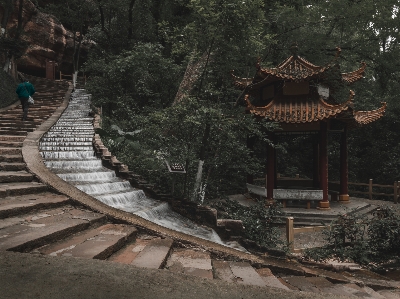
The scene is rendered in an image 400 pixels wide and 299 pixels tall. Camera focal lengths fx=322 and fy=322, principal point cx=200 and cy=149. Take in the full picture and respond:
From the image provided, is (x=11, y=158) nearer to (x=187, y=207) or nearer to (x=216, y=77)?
(x=187, y=207)

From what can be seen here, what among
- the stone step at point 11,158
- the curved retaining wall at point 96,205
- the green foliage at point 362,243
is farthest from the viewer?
the green foliage at point 362,243

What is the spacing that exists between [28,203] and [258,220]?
15.7 ft

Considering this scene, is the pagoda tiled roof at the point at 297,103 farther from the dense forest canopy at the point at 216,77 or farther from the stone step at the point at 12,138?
the stone step at the point at 12,138

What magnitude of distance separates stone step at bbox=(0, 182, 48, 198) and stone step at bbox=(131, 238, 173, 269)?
7.30ft

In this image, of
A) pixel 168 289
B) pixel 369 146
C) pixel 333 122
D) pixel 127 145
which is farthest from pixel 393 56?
pixel 168 289

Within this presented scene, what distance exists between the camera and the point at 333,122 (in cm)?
1248

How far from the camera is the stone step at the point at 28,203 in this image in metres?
3.77

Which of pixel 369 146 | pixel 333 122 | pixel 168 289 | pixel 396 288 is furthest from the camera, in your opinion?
pixel 369 146

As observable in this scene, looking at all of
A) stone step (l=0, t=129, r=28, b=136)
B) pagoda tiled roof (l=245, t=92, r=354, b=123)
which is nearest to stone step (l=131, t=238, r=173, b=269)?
stone step (l=0, t=129, r=28, b=136)

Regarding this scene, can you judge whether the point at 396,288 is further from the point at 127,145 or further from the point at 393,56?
the point at 393,56

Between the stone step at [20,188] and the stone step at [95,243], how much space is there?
4.99 feet

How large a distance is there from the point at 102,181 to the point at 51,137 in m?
2.96

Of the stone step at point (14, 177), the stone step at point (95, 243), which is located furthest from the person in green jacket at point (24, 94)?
the stone step at point (95, 243)

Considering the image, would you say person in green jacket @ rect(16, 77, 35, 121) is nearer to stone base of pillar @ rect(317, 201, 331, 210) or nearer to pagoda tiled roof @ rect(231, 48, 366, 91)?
pagoda tiled roof @ rect(231, 48, 366, 91)
